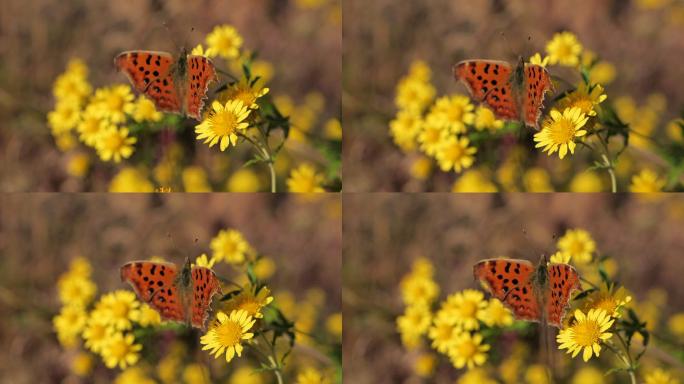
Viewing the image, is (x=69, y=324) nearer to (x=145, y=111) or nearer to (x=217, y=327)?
(x=217, y=327)

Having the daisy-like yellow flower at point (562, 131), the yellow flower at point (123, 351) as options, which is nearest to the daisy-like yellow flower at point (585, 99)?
the daisy-like yellow flower at point (562, 131)

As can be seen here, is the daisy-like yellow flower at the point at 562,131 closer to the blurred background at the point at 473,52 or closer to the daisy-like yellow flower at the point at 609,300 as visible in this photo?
the blurred background at the point at 473,52

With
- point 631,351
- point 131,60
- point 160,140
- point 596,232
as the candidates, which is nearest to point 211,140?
point 160,140

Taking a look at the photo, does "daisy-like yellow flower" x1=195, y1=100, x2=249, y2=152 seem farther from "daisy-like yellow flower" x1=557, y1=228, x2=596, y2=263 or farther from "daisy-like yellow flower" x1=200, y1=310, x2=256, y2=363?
"daisy-like yellow flower" x1=557, y1=228, x2=596, y2=263

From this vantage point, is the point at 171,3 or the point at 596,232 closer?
the point at 596,232

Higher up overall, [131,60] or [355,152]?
[131,60]

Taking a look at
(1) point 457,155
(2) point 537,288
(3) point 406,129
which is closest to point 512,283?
(2) point 537,288

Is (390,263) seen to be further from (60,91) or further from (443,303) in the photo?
(60,91)
